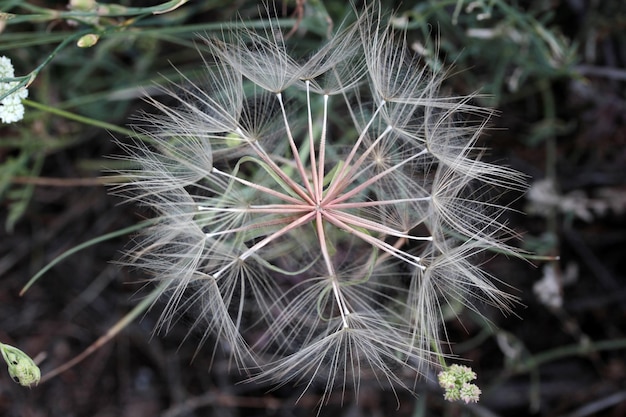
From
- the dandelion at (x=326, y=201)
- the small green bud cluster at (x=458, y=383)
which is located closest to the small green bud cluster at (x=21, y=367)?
the dandelion at (x=326, y=201)

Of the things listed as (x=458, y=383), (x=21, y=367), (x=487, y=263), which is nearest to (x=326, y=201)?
(x=458, y=383)

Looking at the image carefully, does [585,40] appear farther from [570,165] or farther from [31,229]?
[31,229]

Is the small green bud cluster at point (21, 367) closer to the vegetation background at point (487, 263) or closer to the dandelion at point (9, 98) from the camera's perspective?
the dandelion at point (9, 98)

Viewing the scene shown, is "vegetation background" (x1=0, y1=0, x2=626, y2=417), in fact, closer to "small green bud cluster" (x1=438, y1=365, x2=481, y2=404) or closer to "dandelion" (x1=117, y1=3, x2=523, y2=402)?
"dandelion" (x1=117, y1=3, x2=523, y2=402)

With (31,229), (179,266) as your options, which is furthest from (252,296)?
(31,229)

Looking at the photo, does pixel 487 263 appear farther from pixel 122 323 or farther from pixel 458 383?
pixel 122 323

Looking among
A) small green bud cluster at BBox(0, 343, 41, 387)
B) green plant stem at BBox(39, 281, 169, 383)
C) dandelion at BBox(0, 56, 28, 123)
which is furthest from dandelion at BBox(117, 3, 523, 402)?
small green bud cluster at BBox(0, 343, 41, 387)
